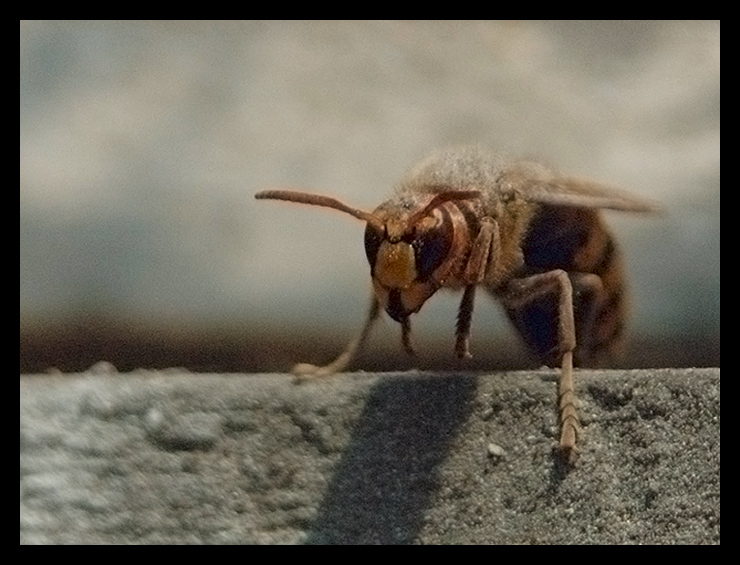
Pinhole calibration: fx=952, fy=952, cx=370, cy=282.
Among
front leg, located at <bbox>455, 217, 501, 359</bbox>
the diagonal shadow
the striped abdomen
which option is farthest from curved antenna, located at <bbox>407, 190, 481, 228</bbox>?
the striped abdomen

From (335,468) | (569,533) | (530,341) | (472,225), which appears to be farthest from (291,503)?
(530,341)

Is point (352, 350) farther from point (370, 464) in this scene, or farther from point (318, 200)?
point (318, 200)

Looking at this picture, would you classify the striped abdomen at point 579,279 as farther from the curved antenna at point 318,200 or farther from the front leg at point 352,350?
the curved antenna at point 318,200

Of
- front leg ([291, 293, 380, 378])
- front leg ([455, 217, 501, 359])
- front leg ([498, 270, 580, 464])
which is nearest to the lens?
front leg ([498, 270, 580, 464])

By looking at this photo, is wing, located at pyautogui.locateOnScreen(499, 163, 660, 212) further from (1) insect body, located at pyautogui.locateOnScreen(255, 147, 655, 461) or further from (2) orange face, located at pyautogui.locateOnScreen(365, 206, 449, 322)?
→ (2) orange face, located at pyautogui.locateOnScreen(365, 206, 449, 322)

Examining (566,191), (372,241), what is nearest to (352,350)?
(372,241)

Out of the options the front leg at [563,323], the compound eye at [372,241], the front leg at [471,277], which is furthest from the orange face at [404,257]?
the front leg at [563,323]

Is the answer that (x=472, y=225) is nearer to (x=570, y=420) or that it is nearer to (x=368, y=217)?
(x=368, y=217)
